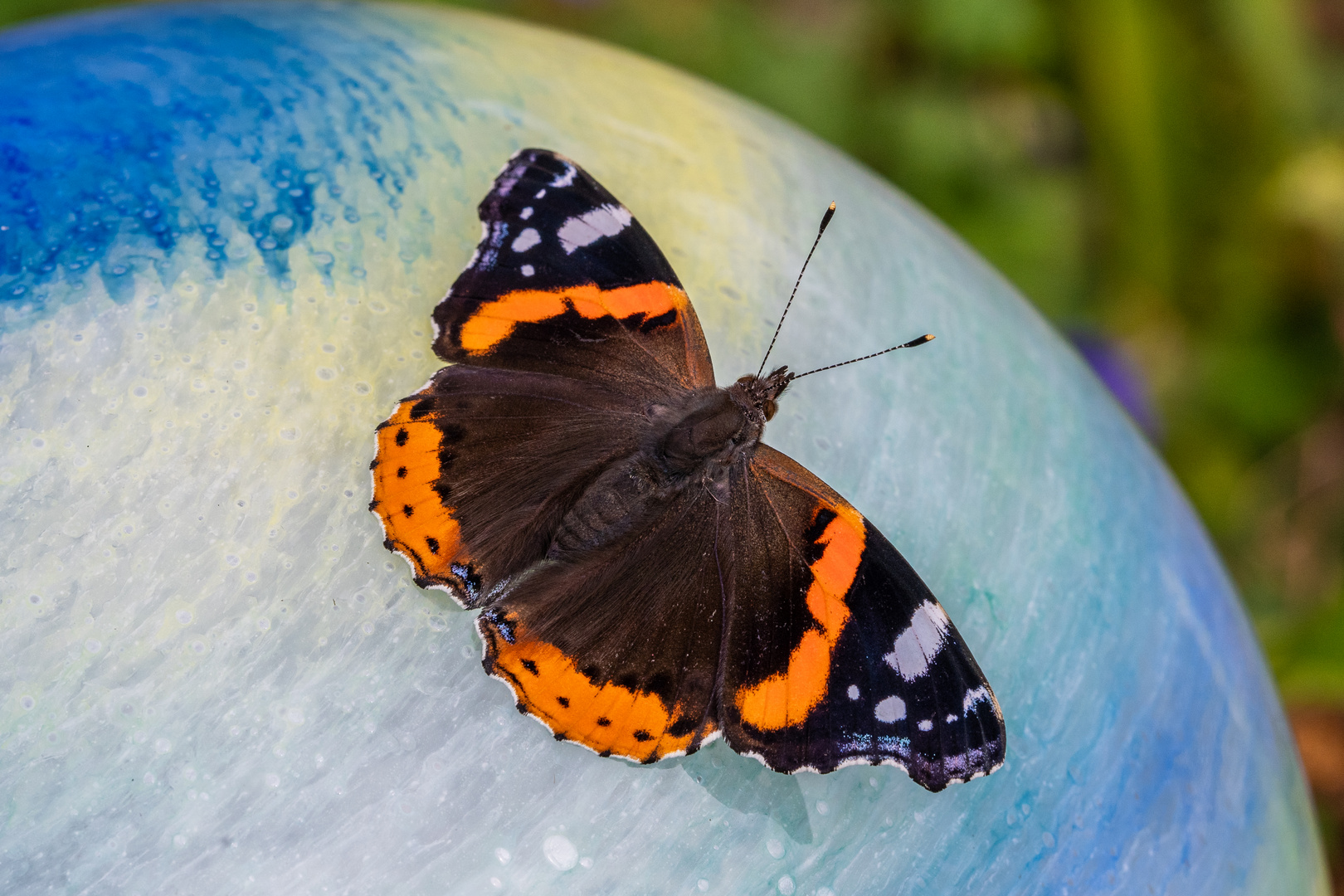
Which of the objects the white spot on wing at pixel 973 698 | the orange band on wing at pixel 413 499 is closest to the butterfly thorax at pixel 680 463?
the orange band on wing at pixel 413 499

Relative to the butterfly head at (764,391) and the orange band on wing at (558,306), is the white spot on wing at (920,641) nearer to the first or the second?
the butterfly head at (764,391)

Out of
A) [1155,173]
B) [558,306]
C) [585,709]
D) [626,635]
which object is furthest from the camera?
[1155,173]

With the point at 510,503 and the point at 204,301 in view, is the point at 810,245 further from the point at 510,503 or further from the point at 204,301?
the point at 204,301

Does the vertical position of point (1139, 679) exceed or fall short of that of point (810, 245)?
it falls short

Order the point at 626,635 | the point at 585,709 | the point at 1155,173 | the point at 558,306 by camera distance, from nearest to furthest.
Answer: the point at 585,709 < the point at 626,635 < the point at 558,306 < the point at 1155,173

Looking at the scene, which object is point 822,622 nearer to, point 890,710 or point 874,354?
point 890,710

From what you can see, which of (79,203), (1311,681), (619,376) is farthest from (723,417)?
(1311,681)

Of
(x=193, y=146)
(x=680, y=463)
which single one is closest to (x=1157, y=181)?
(x=680, y=463)
